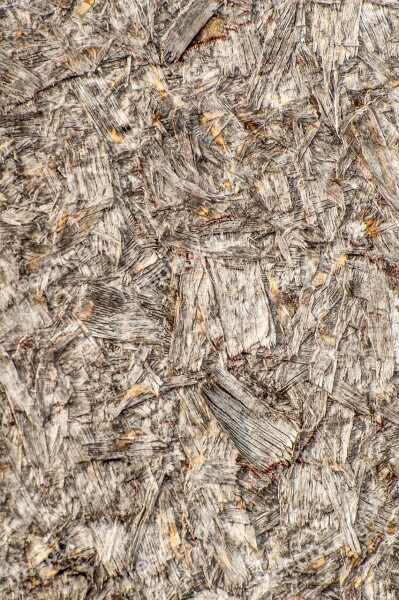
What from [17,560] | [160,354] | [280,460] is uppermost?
[160,354]

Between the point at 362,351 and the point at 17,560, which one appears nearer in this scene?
the point at 17,560

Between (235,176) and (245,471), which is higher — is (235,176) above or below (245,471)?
above

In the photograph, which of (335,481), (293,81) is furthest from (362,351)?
(293,81)

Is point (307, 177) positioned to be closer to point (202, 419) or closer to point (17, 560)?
point (202, 419)

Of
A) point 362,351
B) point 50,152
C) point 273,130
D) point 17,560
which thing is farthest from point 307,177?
point 17,560

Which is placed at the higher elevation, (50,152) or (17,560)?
(50,152)

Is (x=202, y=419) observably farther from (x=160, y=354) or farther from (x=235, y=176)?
(x=235, y=176)
